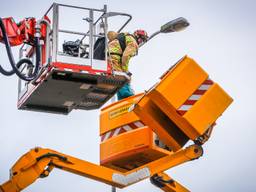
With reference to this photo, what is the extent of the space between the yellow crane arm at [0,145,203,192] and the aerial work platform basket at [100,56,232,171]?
27cm

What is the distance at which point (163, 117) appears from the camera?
15.1m

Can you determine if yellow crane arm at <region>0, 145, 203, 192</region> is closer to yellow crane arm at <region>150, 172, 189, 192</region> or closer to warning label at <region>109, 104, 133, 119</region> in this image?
yellow crane arm at <region>150, 172, 189, 192</region>

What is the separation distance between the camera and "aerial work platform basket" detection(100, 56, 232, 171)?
14406mm

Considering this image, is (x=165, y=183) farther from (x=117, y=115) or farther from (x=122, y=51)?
(x=122, y=51)

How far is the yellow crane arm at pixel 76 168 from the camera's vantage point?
47.8ft

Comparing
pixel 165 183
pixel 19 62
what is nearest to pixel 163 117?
pixel 165 183

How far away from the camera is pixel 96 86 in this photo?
51.8ft

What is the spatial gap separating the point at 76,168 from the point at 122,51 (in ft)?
10.0

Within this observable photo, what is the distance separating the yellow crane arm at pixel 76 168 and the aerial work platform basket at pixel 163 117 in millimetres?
266

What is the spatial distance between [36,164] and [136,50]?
353 cm

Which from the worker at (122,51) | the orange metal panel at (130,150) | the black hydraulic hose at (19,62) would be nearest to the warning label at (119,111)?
the orange metal panel at (130,150)

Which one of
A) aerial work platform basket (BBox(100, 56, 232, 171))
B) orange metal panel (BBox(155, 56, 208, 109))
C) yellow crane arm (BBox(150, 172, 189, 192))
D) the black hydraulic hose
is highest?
the black hydraulic hose

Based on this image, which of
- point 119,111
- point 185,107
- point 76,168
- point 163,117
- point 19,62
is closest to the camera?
point 185,107

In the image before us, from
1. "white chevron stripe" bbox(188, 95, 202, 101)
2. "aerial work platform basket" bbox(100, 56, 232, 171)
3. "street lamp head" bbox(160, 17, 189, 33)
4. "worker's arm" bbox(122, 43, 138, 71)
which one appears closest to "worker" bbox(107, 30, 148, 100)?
"worker's arm" bbox(122, 43, 138, 71)
